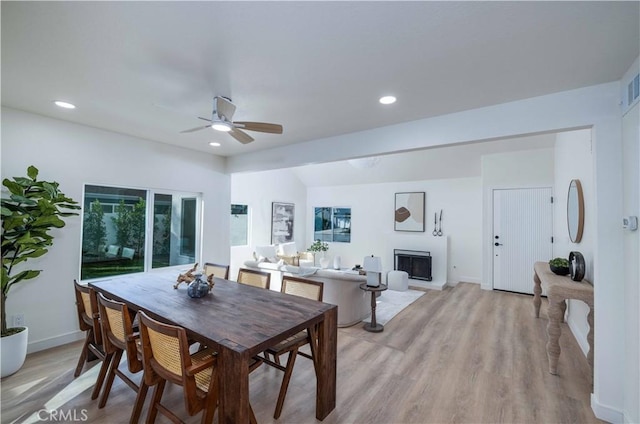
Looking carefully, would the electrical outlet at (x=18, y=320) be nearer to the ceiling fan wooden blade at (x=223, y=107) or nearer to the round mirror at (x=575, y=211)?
the ceiling fan wooden blade at (x=223, y=107)

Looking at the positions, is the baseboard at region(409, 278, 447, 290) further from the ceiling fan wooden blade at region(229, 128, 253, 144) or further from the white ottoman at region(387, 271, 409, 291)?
the ceiling fan wooden blade at region(229, 128, 253, 144)

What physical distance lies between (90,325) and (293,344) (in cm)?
192

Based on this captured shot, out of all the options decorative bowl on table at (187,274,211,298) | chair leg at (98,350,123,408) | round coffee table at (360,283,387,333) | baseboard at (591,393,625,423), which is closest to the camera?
baseboard at (591,393,625,423)

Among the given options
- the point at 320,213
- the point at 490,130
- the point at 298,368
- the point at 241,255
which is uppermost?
the point at 490,130

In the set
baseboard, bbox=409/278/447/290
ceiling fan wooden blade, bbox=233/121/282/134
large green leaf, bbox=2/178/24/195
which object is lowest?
baseboard, bbox=409/278/447/290

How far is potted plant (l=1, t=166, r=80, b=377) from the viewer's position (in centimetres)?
259

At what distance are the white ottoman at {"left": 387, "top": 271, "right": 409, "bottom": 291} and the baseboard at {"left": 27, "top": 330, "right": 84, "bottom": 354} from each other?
509 cm

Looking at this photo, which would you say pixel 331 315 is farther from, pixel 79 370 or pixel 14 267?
pixel 14 267

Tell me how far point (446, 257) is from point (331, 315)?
510cm

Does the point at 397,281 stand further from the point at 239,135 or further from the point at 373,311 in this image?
the point at 239,135

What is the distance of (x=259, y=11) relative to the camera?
1.47m

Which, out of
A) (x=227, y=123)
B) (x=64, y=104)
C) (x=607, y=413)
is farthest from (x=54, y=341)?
(x=607, y=413)

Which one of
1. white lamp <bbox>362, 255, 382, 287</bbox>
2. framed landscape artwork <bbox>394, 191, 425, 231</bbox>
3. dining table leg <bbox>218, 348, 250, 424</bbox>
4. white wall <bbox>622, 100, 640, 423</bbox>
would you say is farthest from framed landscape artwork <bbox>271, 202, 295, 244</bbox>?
white wall <bbox>622, 100, 640, 423</bbox>

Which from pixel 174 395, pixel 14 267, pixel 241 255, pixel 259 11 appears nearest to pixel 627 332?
pixel 259 11
